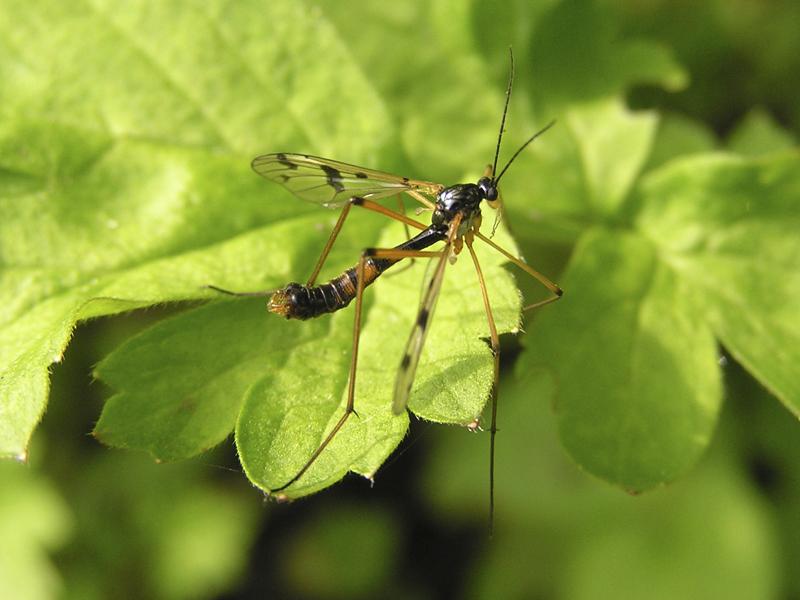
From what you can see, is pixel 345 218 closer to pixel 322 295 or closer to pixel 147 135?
pixel 322 295

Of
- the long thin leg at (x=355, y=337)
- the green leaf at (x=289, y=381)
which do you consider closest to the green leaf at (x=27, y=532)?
the green leaf at (x=289, y=381)

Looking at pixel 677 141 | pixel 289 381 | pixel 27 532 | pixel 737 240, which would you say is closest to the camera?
pixel 289 381

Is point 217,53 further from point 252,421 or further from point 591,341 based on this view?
point 591,341

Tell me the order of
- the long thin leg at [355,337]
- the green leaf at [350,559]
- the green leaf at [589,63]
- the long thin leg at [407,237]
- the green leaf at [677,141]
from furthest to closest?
the green leaf at [350,559] → the green leaf at [677,141] → the green leaf at [589,63] → the long thin leg at [407,237] → the long thin leg at [355,337]

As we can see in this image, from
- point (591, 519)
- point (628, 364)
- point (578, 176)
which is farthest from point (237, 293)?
point (591, 519)

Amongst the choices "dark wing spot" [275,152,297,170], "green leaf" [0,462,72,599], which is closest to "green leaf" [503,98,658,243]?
"dark wing spot" [275,152,297,170]

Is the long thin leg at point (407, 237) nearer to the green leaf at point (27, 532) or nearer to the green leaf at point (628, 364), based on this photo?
the green leaf at point (628, 364)
